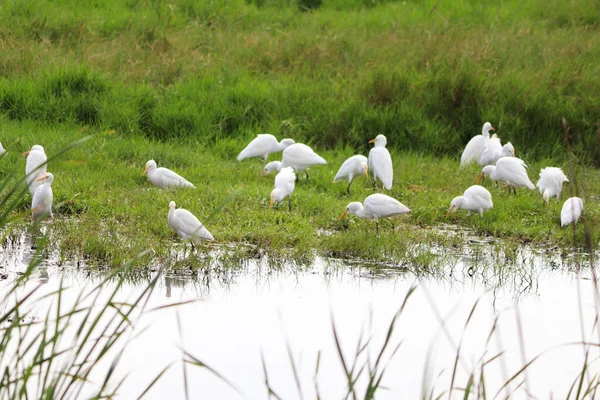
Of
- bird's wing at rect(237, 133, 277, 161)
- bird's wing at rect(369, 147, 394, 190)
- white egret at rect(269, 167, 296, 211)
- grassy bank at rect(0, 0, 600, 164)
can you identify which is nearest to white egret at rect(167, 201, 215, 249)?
white egret at rect(269, 167, 296, 211)

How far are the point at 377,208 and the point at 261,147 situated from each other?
2.12 metres

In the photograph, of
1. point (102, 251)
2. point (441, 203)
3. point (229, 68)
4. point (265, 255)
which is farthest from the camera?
point (229, 68)

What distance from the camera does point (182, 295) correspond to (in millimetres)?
5031

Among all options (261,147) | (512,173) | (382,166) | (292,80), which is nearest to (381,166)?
(382,166)

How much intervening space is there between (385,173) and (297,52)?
358 cm

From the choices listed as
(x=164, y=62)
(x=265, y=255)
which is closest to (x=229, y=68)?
(x=164, y=62)

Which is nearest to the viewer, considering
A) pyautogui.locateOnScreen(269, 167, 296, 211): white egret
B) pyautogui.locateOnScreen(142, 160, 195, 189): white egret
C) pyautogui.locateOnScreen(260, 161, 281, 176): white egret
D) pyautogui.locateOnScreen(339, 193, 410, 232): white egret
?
pyautogui.locateOnScreen(339, 193, 410, 232): white egret

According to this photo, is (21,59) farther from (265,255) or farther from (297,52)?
(265,255)

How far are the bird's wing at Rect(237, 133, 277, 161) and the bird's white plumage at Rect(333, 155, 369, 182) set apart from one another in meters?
0.90

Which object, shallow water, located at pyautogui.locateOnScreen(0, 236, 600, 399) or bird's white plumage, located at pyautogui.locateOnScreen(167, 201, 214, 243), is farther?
bird's white plumage, located at pyautogui.locateOnScreen(167, 201, 214, 243)

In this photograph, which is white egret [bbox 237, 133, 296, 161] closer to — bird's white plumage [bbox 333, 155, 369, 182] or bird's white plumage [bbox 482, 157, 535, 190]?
bird's white plumage [bbox 333, 155, 369, 182]

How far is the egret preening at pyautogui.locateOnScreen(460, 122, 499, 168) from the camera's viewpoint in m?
8.91

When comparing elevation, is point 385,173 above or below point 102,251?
above

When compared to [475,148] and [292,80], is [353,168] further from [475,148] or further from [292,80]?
[292,80]
